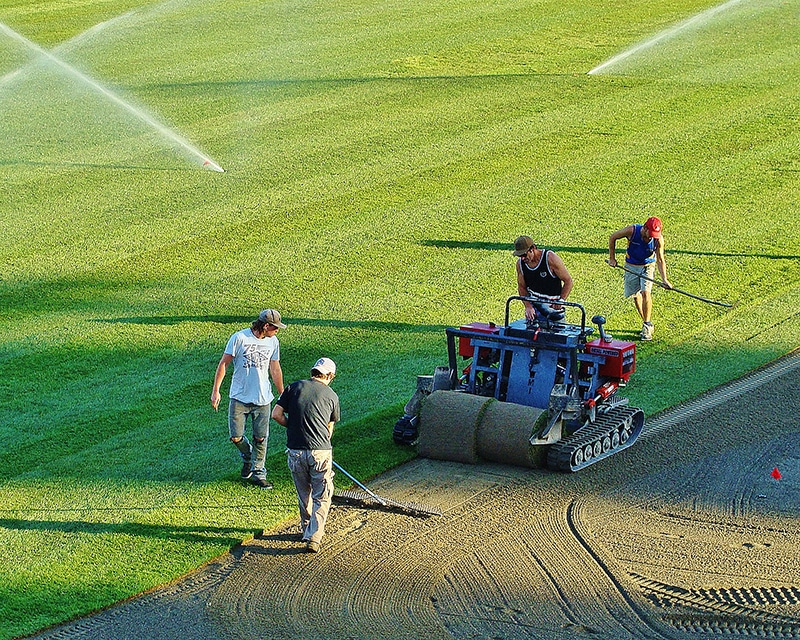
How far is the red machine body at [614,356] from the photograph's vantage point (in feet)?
46.8

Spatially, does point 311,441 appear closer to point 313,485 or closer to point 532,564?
point 313,485

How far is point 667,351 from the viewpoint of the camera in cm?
1752

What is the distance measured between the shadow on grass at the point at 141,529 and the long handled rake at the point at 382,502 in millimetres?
1120

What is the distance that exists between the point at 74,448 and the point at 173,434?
1135mm

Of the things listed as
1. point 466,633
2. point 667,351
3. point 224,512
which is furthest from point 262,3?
point 466,633

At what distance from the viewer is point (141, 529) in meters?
12.5

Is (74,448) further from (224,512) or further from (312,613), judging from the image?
(312,613)

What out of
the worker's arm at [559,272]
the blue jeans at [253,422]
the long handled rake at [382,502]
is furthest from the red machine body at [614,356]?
the blue jeans at [253,422]

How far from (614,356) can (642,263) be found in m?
3.86

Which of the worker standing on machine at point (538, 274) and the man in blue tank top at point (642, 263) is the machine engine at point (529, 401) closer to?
the worker standing on machine at point (538, 274)

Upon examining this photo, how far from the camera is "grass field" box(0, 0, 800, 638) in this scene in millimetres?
13938

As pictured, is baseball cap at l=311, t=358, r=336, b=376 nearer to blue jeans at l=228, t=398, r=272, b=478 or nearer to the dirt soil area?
blue jeans at l=228, t=398, r=272, b=478

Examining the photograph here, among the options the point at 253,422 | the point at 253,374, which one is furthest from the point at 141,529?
the point at 253,374

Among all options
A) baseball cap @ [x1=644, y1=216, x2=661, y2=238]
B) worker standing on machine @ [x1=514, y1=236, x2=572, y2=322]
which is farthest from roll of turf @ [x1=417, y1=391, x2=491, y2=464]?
baseball cap @ [x1=644, y1=216, x2=661, y2=238]
